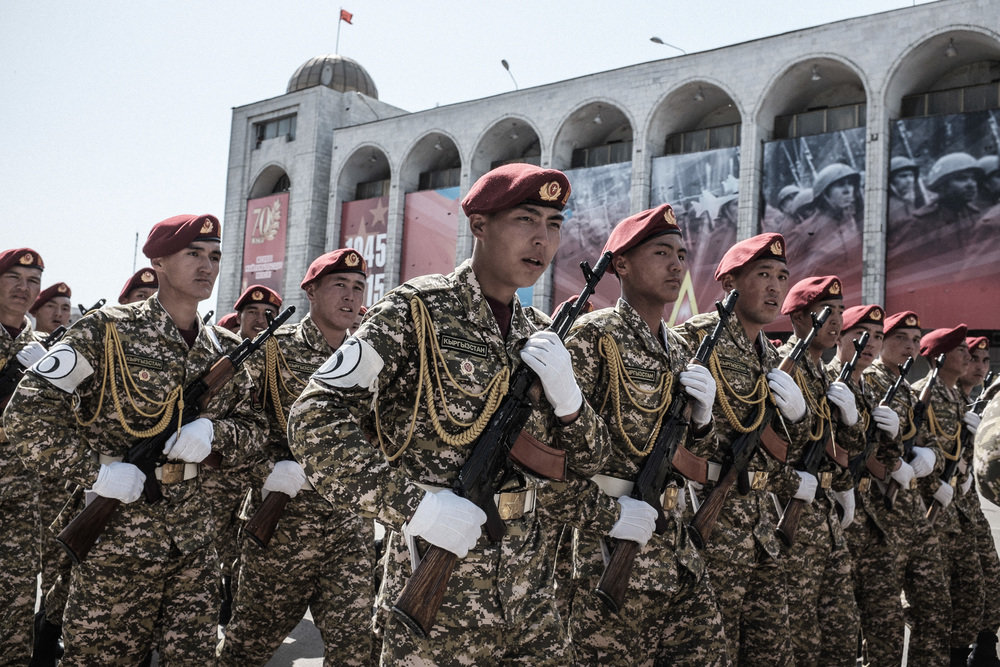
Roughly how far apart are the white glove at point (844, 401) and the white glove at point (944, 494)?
5.70 feet

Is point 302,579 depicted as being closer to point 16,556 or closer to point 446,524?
point 16,556

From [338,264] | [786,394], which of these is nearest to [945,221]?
[786,394]

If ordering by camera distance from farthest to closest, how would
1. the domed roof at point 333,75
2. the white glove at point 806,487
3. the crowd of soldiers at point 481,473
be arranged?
the domed roof at point 333,75, the white glove at point 806,487, the crowd of soldiers at point 481,473

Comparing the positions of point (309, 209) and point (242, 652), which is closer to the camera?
point (242, 652)

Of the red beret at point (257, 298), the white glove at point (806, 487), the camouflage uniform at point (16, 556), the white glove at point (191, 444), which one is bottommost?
the camouflage uniform at point (16, 556)

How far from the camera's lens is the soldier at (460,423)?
223 cm

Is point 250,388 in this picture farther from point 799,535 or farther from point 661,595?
point 799,535

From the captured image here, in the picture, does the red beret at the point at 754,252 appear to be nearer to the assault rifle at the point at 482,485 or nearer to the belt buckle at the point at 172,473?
the assault rifle at the point at 482,485

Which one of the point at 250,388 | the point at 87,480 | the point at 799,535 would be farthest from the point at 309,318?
the point at 799,535

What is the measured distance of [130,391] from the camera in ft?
11.5

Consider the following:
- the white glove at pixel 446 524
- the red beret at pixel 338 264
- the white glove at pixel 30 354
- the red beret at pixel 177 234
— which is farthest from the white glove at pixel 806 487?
the white glove at pixel 30 354

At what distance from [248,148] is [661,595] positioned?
34.1 metres

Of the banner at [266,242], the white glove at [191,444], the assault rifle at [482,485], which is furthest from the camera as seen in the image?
the banner at [266,242]

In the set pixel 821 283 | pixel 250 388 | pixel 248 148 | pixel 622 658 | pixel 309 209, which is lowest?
pixel 622 658
